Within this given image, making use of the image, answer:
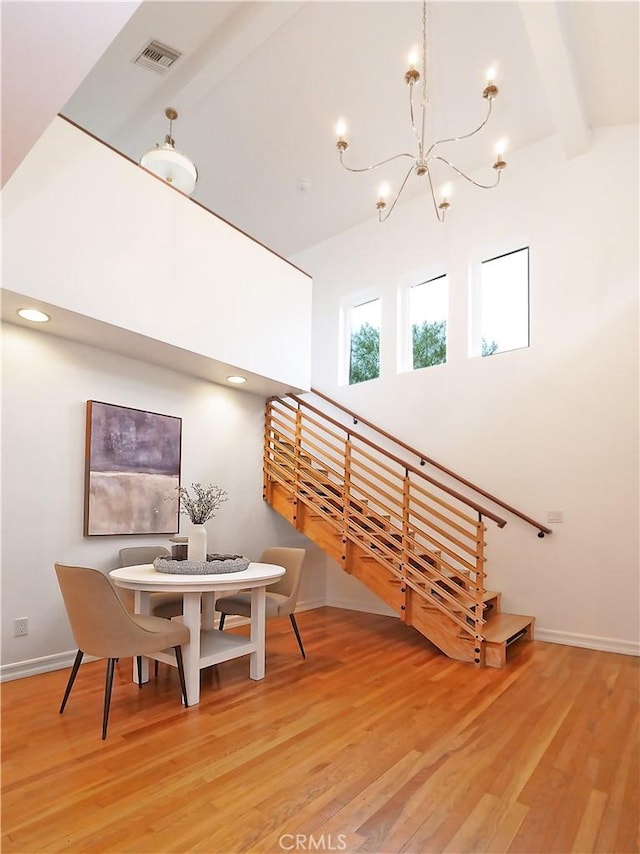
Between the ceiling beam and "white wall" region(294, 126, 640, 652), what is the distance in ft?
1.00

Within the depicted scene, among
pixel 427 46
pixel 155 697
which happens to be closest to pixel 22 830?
pixel 155 697

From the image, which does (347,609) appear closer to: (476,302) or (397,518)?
(397,518)

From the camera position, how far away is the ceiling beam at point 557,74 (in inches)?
144

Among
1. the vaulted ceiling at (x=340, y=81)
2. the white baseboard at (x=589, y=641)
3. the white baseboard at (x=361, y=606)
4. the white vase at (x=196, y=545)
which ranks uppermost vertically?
the vaulted ceiling at (x=340, y=81)

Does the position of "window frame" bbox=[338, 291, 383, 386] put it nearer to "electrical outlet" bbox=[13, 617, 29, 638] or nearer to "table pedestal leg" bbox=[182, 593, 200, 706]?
"table pedestal leg" bbox=[182, 593, 200, 706]

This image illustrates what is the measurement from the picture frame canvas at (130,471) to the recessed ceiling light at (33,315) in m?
0.74

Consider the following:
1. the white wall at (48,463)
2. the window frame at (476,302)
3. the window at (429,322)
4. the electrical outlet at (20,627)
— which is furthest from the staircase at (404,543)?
the electrical outlet at (20,627)

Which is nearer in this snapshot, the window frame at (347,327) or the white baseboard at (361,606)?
the white baseboard at (361,606)

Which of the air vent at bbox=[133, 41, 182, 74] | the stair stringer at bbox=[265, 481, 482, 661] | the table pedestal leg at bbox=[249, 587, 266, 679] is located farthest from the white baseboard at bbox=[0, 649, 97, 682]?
the air vent at bbox=[133, 41, 182, 74]

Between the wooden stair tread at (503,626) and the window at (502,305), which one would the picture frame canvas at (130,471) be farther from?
the window at (502,305)

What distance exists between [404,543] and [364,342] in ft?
10.2

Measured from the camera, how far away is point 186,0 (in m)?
3.99

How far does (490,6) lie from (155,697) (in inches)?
A: 218

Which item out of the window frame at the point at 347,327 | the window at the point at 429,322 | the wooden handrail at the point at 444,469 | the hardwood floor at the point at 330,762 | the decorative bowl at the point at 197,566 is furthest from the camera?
the window frame at the point at 347,327
